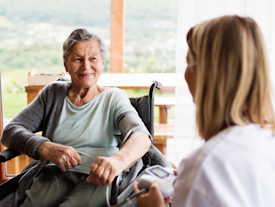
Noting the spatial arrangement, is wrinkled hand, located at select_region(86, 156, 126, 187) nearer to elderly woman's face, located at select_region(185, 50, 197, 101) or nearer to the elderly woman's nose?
elderly woman's face, located at select_region(185, 50, 197, 101)

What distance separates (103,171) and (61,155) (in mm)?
273

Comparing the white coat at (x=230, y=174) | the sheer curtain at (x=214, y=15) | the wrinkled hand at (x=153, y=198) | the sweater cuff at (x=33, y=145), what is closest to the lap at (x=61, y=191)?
the sweater cuff at (x=33, y=145)

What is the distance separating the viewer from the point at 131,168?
4.33 ft

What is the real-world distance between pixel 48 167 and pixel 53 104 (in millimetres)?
363

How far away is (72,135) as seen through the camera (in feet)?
4.48

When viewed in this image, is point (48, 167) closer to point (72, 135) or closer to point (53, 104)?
point (72, 135)

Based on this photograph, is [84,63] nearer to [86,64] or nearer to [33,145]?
[86,64]

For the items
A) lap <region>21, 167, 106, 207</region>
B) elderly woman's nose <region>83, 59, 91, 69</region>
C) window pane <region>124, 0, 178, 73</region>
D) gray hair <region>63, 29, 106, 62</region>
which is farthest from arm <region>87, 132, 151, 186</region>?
window pane <region>124, 0, 178, 73</region>

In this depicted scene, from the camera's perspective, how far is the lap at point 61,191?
1143mm

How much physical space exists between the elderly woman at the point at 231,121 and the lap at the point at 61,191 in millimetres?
595

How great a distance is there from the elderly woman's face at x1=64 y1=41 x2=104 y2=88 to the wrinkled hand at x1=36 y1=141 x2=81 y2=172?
0.40 metres

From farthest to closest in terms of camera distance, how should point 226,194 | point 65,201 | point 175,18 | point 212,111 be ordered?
point 175,18
point 65,201
point 212,111
point 226,194

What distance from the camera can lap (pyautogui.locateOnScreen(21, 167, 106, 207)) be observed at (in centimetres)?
114

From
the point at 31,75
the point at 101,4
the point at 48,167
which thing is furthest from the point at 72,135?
the point at 101,4
